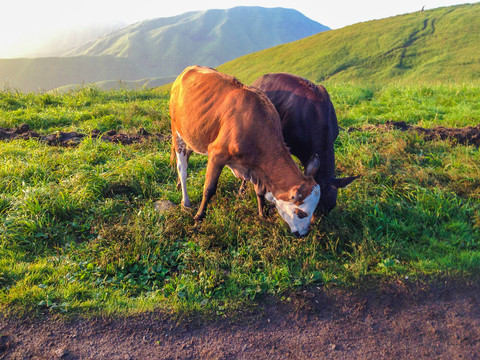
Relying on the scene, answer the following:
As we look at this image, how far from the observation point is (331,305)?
3678 mm

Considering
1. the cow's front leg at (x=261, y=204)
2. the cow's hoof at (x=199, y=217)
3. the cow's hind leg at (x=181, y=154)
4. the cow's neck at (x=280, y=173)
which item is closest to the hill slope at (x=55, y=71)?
the cow's hind leg at (x=181, y=154)

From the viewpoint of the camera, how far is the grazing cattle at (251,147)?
4320 mm

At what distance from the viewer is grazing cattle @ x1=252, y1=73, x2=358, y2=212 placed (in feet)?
15.9

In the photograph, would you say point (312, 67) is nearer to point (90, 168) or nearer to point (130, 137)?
point (130, 137)

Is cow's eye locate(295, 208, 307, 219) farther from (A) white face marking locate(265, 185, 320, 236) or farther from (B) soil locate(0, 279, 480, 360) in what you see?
(B) soil locate(0, 279, 480, 360)

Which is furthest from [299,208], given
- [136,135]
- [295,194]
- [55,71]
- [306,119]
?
[55,71]

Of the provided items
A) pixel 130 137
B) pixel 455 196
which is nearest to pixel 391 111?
pixel 455 196

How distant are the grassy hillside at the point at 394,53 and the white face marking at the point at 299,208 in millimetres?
15724

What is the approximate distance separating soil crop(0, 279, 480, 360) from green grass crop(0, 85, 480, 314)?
→ 0.62ft

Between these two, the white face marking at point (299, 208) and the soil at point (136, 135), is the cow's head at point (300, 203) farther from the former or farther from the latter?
the soil at point (136, 135)

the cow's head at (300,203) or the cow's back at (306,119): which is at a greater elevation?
the cow's back at (306,119)

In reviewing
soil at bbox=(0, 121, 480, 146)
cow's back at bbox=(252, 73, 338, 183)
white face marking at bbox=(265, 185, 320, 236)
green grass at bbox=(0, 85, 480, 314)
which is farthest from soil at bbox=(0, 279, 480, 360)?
soil at bbox=(0, 121, 480, 146)

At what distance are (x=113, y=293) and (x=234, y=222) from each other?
5.93ft

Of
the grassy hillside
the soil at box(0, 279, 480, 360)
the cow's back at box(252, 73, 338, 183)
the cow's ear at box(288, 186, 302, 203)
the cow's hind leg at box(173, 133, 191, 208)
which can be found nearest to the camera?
the soil at box(0, 279, 480, 360)
